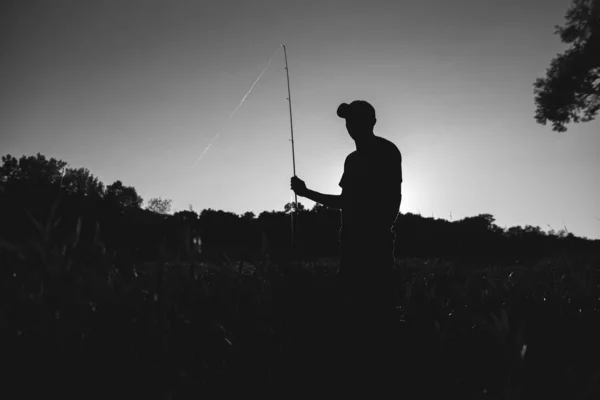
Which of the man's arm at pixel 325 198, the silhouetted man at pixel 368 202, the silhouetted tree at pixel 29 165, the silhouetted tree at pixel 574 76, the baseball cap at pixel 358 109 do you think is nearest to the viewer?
the silhouetted man at pixel 368 202

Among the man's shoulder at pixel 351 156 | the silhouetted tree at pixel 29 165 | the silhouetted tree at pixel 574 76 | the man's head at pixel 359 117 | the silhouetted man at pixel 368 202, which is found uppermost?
the silhouetted tree at pixel 29 165

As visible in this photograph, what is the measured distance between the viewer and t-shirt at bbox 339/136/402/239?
3082mm

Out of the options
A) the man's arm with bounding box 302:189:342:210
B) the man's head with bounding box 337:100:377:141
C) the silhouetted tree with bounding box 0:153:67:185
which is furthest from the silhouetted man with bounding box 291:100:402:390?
the silhouetted tree with bounding box 0:153:67:185

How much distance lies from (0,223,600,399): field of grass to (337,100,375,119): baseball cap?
74.5 inches

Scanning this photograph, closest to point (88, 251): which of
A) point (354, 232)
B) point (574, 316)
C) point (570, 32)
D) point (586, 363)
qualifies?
point (586, 363)

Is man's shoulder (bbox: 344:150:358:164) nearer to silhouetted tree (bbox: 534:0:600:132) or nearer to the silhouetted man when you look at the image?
the silhouetted man

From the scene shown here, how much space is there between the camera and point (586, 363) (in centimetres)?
148

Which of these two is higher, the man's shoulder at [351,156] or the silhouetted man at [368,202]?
the man's shoulder at [351,156]

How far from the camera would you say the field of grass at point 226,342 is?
0.97m

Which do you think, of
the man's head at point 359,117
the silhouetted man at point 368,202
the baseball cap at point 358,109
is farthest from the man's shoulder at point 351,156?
the baseball cap at point 358,109

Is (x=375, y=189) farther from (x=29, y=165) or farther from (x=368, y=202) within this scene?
(x=29, y=165)

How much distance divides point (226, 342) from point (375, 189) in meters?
2.12

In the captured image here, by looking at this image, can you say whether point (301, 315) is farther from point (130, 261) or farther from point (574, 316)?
point (574, 316)

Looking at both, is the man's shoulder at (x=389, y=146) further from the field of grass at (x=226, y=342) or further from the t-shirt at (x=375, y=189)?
the field of grass at (x=226, y=342)
